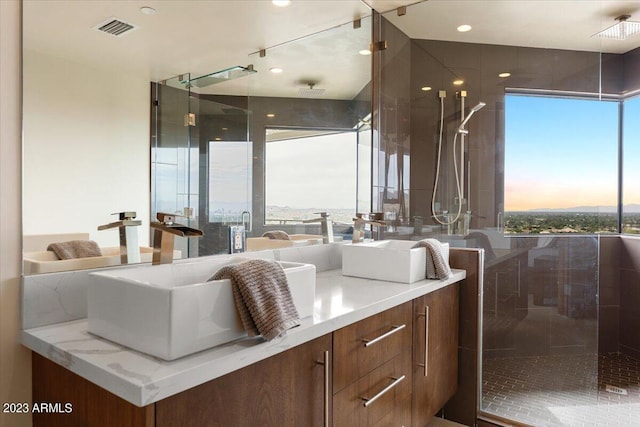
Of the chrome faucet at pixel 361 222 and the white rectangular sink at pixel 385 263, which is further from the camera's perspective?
the chrome faucet at pixel 361 222

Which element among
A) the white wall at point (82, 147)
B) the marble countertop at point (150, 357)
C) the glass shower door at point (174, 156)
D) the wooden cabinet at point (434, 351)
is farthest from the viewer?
the wooden cabinet at point (434, 351)

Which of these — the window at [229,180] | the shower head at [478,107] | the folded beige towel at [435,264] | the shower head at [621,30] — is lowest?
the folded beige towel at [435,264]

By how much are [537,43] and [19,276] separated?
2.99 m

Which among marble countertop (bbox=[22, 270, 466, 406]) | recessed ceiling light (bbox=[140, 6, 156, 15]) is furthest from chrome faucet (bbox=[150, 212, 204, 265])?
recessed ceiling light (bbox=[140, 6, 156, 15])

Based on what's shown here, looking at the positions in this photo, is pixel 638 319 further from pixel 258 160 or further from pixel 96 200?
pixel 96 200

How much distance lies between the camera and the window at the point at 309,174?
202 centimetres

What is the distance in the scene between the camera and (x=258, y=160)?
1.93 m

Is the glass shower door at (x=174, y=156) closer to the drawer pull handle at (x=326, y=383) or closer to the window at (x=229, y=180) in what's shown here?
the window at (x=229, y=180)

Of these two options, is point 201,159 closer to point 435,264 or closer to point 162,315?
point 162,315

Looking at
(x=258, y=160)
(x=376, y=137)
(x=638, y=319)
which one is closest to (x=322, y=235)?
(x=258, y=160)

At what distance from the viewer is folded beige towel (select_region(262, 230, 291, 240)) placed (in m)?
2.00

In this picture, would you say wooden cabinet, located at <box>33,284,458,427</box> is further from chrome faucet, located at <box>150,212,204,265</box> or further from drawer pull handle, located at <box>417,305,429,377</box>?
chrome faucet, located at <box>150,212,204,265</box>

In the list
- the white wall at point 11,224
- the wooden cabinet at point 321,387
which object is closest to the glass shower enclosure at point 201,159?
the white wall at point 11,224

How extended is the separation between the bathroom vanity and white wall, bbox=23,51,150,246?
0.32m
